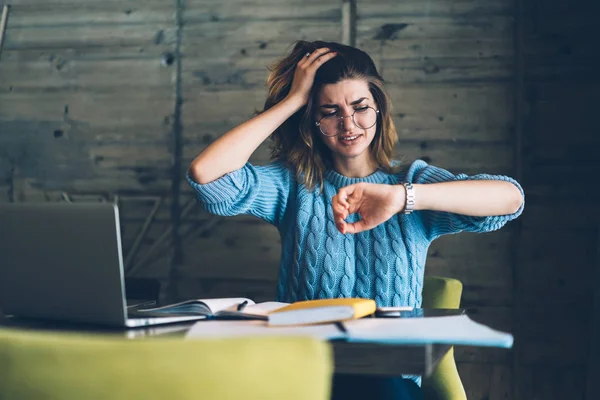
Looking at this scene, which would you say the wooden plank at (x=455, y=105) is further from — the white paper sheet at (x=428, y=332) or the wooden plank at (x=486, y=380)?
the white paper sheet at (x=428, y=332)

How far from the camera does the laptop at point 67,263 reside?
109cm

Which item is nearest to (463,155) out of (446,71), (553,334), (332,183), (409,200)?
(446,71)

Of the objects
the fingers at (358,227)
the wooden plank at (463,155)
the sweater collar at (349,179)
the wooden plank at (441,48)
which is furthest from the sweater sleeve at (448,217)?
the wooden plank at (441,48)

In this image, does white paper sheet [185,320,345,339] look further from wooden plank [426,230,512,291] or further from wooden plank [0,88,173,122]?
wooden plank [0,88,173,122]

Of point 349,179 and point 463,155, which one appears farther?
point 463,155

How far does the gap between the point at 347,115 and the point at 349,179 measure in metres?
0.19

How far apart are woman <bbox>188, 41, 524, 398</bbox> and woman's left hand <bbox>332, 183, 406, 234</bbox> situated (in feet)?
0.53

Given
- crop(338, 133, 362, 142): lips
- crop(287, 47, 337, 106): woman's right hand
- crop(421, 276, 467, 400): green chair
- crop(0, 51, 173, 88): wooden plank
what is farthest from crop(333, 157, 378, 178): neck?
crop(0, 51, 173, 88): wooden plank

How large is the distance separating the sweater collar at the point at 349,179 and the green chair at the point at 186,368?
1400 millimetres

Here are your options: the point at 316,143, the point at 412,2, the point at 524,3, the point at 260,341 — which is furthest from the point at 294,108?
the point at 260,341

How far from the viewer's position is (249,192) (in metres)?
1.92

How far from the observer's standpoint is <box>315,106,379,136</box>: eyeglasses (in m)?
1.94

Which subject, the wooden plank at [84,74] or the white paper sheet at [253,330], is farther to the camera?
the wooden plank at [84,74]

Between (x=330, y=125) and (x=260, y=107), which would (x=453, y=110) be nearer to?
(x=260, y=107)
